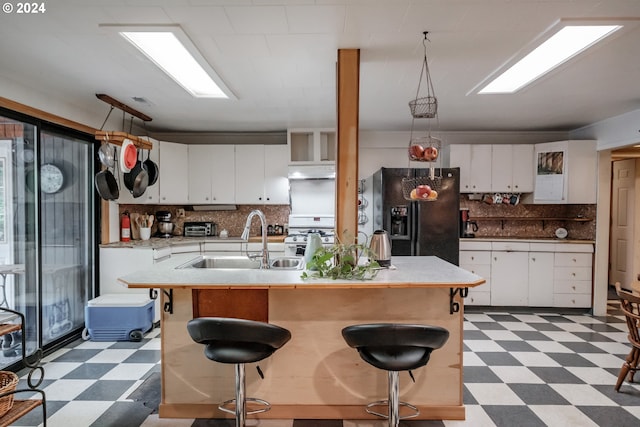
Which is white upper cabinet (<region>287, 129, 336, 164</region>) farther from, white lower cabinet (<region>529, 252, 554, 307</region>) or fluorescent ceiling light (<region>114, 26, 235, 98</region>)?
white lower cabinet (<region>529, 252, 554, 307</region>)

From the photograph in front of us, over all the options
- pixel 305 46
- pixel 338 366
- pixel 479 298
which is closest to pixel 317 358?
pixel 338 366

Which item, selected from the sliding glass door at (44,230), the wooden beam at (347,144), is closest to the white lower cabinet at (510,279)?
the wooden beam at (347,144)

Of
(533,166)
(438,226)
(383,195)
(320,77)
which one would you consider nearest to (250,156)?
(383,195)

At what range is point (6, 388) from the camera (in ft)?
6.07

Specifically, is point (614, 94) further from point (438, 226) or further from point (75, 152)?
point (75, 152)

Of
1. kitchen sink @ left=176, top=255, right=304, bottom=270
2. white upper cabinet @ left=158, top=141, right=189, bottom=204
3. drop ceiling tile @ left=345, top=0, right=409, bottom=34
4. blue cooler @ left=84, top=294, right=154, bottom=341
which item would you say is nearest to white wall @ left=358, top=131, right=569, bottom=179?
white upper cabinet @ left=158, top=141, right=189, bottom=204

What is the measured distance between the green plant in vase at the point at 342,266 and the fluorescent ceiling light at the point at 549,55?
1887mm

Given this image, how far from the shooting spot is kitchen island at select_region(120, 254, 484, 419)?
2332 mm

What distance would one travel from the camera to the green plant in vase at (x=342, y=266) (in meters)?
2.18

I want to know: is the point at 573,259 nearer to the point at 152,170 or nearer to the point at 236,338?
the point at 236,338

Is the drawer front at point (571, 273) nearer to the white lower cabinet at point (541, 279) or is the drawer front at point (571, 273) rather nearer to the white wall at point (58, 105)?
the white lower cabinet at point (541, 279)

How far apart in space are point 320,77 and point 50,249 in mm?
3093

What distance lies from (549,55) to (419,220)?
227 cm

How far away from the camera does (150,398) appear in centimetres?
258
